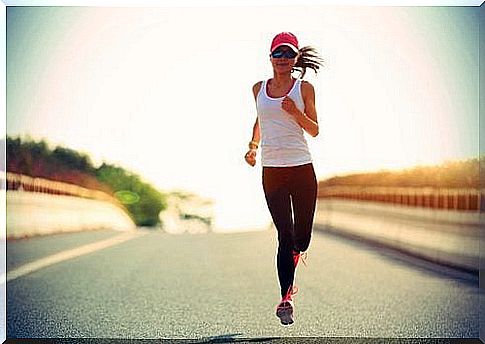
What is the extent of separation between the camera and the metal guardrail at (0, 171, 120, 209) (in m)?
9.98

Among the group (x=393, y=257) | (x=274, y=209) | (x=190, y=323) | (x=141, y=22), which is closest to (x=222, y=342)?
(x=190, y=323)

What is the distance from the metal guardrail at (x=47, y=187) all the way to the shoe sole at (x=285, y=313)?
1.37 metres

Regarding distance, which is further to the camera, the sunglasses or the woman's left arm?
the sunglasses

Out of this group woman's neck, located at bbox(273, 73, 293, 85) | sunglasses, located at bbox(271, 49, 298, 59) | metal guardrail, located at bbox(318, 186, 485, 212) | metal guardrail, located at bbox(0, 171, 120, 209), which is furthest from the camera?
metal guardrail, located at bbox(0, 171, 120, 209)

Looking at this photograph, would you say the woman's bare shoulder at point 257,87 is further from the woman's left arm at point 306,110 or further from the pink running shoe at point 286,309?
the pink running shoe at point 286,309

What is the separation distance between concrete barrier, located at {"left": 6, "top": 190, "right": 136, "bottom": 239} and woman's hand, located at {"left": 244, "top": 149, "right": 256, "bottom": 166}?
1.05m

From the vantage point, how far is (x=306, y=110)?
9484mm

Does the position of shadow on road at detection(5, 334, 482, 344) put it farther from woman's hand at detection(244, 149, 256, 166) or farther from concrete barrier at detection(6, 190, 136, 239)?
woman's hand at detection(244, 149, 256, 166)

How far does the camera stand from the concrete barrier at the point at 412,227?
32.4 ft

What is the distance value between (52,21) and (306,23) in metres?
1.77

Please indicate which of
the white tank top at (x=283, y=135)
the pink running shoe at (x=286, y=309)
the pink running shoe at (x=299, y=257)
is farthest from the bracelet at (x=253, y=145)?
the pink running shoe at (x=286, y=309)

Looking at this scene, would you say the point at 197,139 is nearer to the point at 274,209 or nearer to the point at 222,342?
the point at 274,209

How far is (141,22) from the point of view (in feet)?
32.8

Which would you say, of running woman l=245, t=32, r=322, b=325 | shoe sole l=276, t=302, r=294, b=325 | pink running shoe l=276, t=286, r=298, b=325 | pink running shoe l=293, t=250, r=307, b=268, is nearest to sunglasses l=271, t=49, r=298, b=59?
running woman l=245, t=32, r=322, b=325
